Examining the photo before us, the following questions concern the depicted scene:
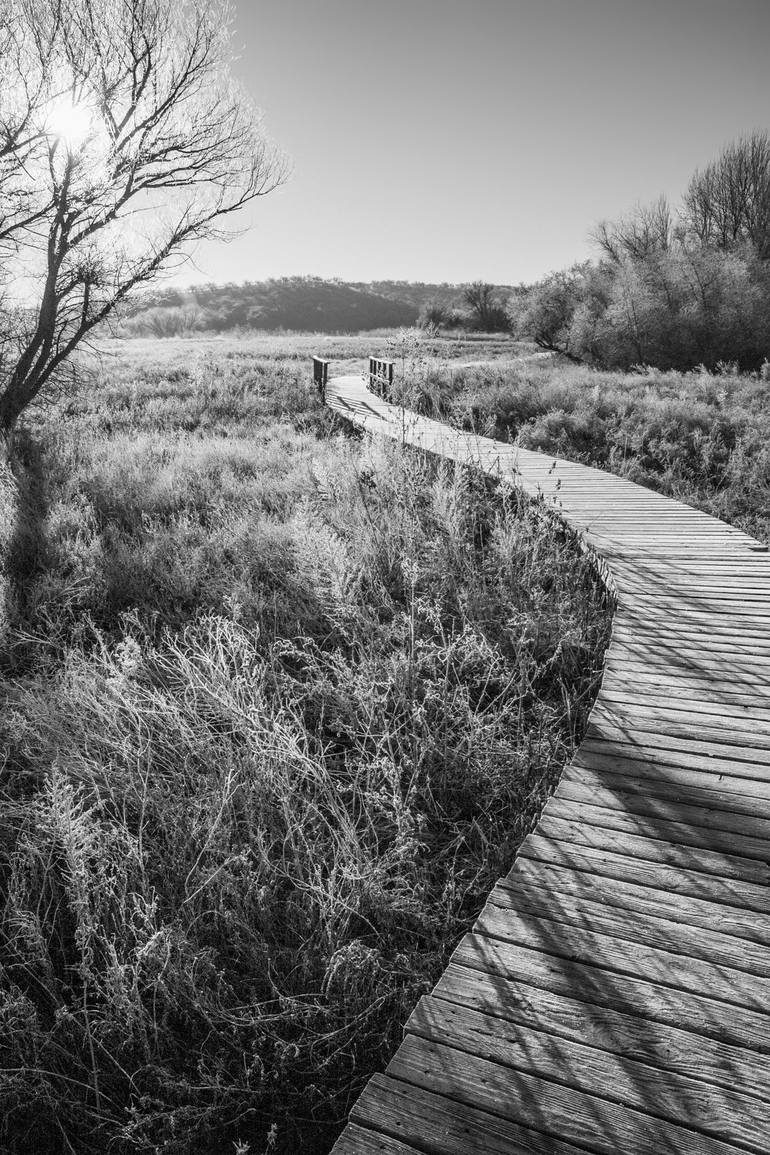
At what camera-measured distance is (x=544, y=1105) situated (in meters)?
1.81

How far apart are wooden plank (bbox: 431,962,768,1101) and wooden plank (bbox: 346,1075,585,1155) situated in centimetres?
22

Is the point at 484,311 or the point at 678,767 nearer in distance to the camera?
the point at 678,767

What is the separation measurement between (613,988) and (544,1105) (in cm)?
44

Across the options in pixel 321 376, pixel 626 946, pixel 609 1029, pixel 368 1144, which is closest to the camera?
pixel 368 1144

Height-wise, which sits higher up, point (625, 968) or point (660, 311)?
point (660, 311)

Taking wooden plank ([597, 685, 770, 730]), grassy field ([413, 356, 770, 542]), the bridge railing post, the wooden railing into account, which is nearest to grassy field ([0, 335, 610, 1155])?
wooden plank ([597, 685, 770, 730])

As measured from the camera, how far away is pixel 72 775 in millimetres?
3754

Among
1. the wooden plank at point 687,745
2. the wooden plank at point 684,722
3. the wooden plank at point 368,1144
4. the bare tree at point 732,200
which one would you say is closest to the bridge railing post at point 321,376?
Result: the wooden plank at point 684,722

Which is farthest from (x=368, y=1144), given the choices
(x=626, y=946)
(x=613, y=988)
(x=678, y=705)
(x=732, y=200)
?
(x=732, y=200)

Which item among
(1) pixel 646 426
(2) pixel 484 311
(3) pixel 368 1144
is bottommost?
(3) pixel 368 1144

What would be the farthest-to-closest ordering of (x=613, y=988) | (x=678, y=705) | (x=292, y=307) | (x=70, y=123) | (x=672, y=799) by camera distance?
(x=292, y=307) → (x=70, y=123) → (x=678, y=705) → (x=672, y=799) → (x=613, y=988)

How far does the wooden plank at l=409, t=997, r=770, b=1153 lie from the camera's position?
5.72ft

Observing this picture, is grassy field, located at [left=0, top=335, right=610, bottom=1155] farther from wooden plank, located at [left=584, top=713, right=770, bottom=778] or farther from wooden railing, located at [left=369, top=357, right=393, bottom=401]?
wooden railing, located at [left=369, top=357, right=393, bottom=401]

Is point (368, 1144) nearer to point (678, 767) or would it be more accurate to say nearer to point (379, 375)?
Result: point (678, 767)
